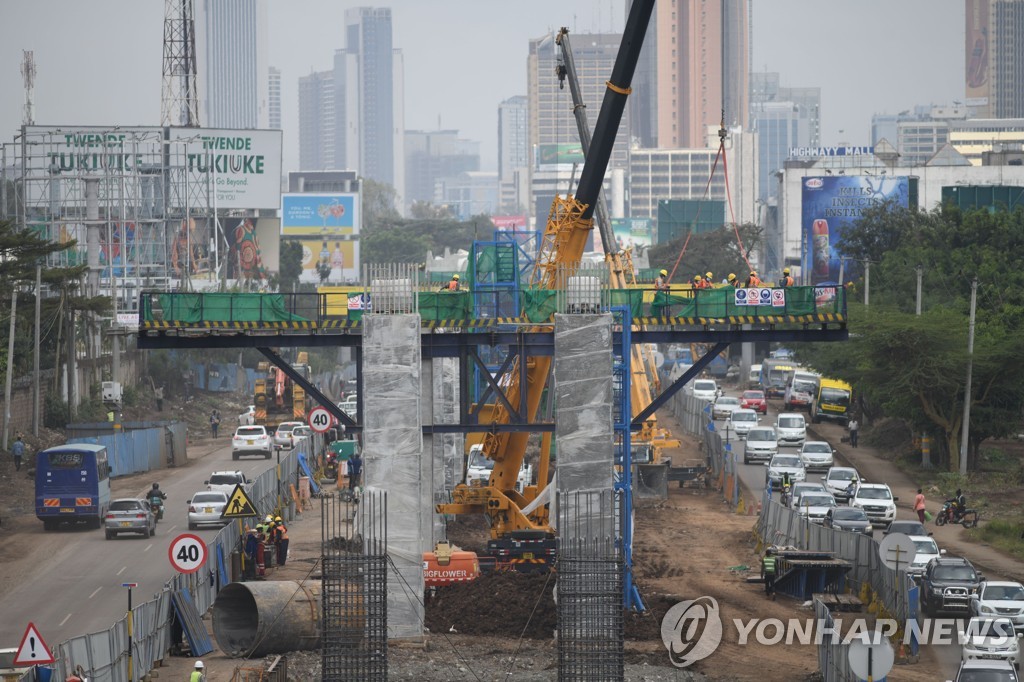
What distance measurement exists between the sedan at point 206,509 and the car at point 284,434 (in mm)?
23614

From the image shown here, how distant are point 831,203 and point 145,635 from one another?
99963 millimetres

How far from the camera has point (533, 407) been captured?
40094 mm

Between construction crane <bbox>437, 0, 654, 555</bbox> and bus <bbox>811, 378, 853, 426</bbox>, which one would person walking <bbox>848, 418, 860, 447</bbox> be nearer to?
bus <bbox>811, 378, 853, 426</bbox>

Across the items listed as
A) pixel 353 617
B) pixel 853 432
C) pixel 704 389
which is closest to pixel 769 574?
pixel 353 617

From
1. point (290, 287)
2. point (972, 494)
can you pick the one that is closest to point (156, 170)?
point (290, 287)

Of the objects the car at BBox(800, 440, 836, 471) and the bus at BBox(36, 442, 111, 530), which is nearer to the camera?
the bus at BBox(36, 442, 111, 530)

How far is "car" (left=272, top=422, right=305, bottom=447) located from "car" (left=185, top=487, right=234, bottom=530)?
77.5 feet

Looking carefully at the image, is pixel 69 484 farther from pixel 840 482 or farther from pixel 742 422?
pixel 742 422

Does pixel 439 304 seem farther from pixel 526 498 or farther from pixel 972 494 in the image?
pixel 972 494

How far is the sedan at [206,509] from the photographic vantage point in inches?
1902

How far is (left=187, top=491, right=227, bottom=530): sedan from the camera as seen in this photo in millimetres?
48312

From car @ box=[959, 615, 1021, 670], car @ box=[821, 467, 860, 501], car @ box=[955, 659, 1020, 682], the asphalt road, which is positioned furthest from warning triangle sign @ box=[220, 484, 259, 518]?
car @ box=[821, 467, 860, 501]

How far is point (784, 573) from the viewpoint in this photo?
123ft

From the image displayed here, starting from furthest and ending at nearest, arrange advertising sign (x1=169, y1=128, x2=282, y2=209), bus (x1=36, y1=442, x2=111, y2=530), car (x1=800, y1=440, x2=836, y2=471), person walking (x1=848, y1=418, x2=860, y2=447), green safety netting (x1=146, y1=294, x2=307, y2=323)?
advertising sign (x1=169, y1=128, x2=282, y2=209), person walking (x1=848, y1=418, x2=860, y2=447), car (x1=800, y1=440, x2=836, y2=471), bus (x1=36, y1=442, x2=111, y2=530), green safety netting (x1=146, y1=294, x2=307, y2=323)
